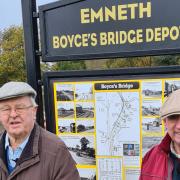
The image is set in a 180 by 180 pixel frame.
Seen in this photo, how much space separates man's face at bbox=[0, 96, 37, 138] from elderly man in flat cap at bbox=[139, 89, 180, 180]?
84 cm

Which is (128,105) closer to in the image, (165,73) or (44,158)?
(165,73)

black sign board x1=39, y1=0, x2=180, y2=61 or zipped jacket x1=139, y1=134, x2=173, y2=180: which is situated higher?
black sign board x1=39, y1=0, x2=180, y2=61

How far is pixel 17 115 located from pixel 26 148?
0.23 metres

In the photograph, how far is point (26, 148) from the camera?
2514 millimetres

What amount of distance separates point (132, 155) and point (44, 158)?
87 centimetres

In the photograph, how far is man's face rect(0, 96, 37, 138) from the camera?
8.27ft

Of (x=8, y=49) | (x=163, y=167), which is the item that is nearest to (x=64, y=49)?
(x=163, y=167)

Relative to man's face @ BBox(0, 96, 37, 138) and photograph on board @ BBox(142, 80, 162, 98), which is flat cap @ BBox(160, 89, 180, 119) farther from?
man's face @ BBox(0, 96, 37, 138)

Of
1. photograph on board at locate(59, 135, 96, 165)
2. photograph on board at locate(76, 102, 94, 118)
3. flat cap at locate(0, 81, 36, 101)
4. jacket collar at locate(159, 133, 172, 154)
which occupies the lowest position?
photograph on board at locate(59, 135, 96, 165)

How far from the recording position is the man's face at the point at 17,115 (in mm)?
2521

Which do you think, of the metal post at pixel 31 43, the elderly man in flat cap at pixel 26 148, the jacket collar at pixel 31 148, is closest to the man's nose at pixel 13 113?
the elderly man in flat cap at pixel 26 148

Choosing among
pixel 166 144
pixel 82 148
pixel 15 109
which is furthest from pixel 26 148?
pixel 166 144

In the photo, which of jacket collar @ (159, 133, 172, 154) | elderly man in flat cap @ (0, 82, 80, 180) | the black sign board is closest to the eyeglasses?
elderly man in flat cap @ (0, 82, 80, 180)

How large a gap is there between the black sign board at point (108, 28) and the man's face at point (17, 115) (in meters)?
0.81
